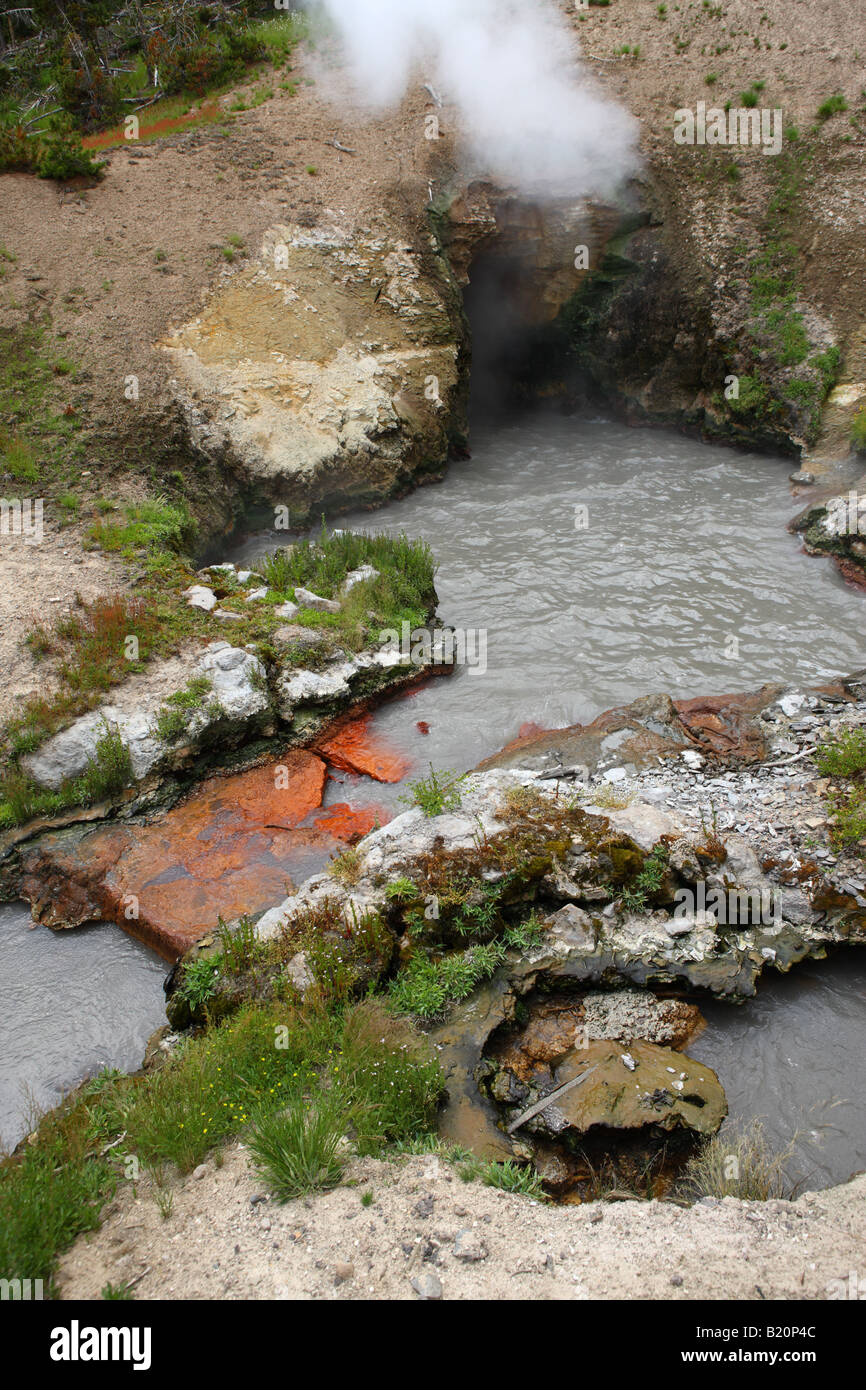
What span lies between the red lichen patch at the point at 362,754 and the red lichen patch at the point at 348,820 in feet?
1.85

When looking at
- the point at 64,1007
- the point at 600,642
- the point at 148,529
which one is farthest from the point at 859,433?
the point at 64,1007

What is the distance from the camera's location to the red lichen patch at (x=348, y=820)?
7.75m

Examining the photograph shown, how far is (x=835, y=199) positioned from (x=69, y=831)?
60.5 feet

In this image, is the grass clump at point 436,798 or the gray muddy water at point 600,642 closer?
the gray muddy water at point 600,642

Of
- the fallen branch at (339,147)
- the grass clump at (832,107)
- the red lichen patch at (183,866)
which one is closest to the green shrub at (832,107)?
the grass clump at (832,107)

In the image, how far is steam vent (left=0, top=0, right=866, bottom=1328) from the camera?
431 cm

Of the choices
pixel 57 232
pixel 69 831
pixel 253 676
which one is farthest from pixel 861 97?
pixel 69 831

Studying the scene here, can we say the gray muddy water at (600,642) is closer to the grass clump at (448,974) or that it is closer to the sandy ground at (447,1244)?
the sandy ground at (447,1244)

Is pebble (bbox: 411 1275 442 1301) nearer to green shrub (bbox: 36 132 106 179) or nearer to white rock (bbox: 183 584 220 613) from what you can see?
white rock (bbox: 183 584 220 613)

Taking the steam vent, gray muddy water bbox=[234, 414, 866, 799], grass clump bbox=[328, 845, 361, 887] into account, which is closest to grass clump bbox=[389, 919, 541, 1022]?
the steam vent

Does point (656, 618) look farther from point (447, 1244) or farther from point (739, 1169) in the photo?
point (447, 1244)

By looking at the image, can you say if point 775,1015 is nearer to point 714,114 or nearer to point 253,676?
point 253,676

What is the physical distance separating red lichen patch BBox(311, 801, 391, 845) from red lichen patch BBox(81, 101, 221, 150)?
668 inches

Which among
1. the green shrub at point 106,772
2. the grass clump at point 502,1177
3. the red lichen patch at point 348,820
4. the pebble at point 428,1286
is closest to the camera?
the pebble at point 428,1286
